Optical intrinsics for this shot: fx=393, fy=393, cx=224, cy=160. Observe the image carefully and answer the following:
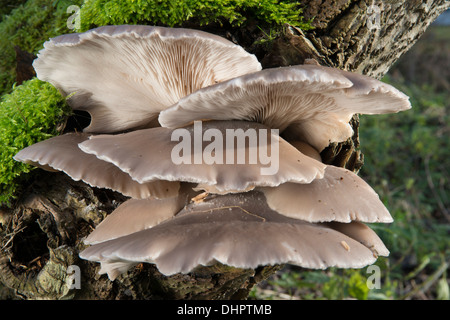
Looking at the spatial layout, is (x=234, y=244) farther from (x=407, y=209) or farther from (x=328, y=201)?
(x=407, y=209)

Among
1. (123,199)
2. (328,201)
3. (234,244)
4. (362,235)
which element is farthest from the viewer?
(123,199)

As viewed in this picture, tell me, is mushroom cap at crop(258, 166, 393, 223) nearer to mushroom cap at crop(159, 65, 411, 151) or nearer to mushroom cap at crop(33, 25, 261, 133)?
mushroom cap at crop(159, 65, 411, 151)

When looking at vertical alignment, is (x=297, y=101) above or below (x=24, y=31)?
above

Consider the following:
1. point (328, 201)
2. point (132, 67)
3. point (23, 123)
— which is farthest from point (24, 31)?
point (328, 201)

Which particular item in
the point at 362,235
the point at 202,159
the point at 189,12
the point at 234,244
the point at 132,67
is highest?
the point at 189,12

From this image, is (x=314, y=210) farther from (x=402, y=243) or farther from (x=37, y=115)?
(x=402, y=243)

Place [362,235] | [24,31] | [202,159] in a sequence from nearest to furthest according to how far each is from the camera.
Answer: [202,159], [362,235], [24,31]
